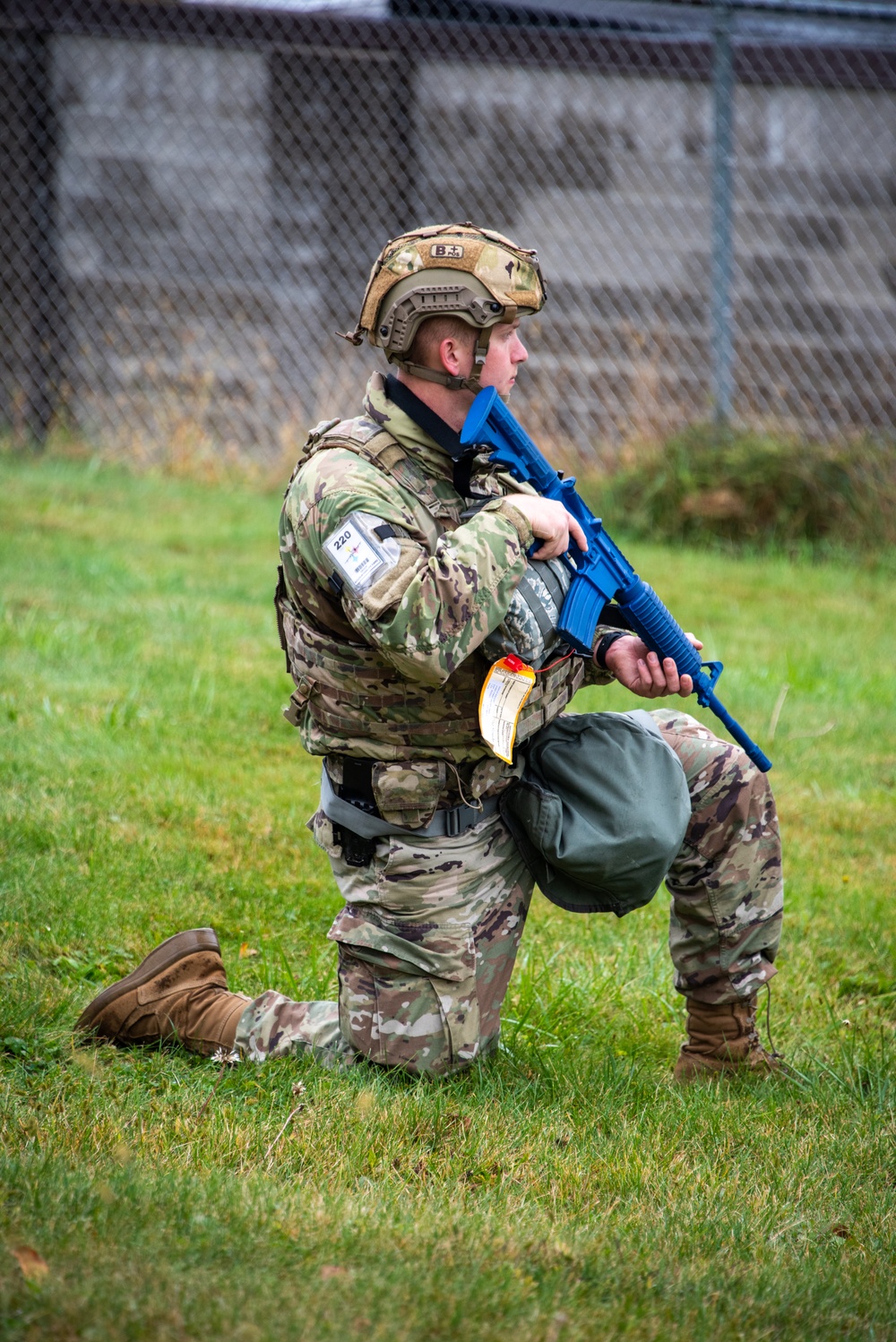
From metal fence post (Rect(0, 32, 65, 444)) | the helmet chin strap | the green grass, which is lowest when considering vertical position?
the green grass

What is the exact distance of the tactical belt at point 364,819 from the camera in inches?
109

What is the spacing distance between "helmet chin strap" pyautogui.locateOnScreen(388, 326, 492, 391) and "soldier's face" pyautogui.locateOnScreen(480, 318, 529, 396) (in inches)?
0.4

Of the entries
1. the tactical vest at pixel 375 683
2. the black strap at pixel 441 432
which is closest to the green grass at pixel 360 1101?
the tactical vest at pixel 375 683

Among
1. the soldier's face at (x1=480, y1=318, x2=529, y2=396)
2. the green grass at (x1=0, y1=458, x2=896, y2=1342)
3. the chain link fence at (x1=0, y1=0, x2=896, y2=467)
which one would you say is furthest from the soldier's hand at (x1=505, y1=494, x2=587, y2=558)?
the chain link fence at (x1=0, y1=0, x2=896, y2=467)

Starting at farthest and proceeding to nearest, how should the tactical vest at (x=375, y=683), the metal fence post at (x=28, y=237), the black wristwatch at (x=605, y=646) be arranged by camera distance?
the metal fence post at (x=28, y=237) → the black wristwatch at (x=605, y=646) → the tactical vest at (x=375, y=683)

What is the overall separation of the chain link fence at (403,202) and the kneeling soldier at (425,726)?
6.06 meters

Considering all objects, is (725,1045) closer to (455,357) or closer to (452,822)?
(452,822)

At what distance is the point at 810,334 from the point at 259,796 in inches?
271

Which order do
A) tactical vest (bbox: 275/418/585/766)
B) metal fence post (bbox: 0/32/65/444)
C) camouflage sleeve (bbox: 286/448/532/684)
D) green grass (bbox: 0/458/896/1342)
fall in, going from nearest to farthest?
green grass (bbox: 0/458/896/1342) → camouflage sleeve (bbox: 286/448/532/684) → tactical vest (bbox: 275/418/585/766) → metal fence post (bbox: 0/32/65/444)

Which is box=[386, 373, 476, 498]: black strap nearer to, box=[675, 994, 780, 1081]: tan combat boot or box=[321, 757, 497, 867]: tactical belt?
box=[321, 757, 497, 867]: tactical belt

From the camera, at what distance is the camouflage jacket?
247 centimetres

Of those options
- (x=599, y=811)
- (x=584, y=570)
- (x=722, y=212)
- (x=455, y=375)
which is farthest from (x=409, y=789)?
(x=722, y=212)

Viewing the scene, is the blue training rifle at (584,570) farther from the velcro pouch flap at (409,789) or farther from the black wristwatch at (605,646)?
the velcro pouch flap at (409,789)

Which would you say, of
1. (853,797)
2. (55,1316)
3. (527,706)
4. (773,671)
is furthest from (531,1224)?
(773,671)
